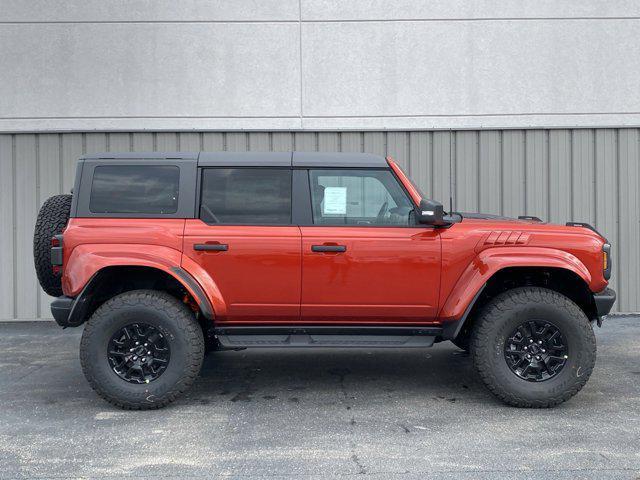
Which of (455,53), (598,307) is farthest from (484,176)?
(598,307)

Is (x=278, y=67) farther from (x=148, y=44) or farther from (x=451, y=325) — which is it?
(x=451, y=325)

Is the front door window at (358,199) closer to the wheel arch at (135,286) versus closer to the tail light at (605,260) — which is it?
the wheel arch at (135,286)

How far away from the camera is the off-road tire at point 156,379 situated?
204 inches

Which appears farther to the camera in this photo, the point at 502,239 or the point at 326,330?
the point at 326,330

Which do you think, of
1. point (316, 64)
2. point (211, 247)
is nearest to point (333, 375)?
point (211, 247)

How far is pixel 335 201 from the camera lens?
548 centimetres

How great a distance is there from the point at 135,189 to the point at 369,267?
1959 mm

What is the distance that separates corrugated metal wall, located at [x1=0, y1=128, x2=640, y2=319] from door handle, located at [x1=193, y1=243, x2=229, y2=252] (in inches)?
176

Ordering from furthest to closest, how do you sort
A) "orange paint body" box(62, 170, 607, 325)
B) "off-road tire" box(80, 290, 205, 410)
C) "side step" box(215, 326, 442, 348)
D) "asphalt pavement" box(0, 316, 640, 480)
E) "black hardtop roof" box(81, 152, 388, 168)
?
"black hardtop roof" box(81, 152, 388, 168) < "side step" box(215, 326, 442, 348) < "orange paint body" box(62, 170, 607, 325) < "off-road tire" box(80, 290, 205, 410) < "asphalt pavement" box(0, 316, 640, 480)

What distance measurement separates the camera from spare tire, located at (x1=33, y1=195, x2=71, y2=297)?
5492 mm

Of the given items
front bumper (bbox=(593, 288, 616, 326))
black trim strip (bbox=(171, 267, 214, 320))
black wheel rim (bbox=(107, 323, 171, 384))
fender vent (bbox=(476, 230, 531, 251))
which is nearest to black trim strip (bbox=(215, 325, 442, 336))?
black trim strip (bbox=(171, 267, 214, 320))

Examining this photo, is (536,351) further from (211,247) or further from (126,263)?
(126,263)

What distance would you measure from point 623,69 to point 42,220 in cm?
793

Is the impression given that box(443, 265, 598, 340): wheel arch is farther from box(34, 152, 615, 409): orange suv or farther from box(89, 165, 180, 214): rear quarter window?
box(89, 165, 180, 214): rear quarter window
